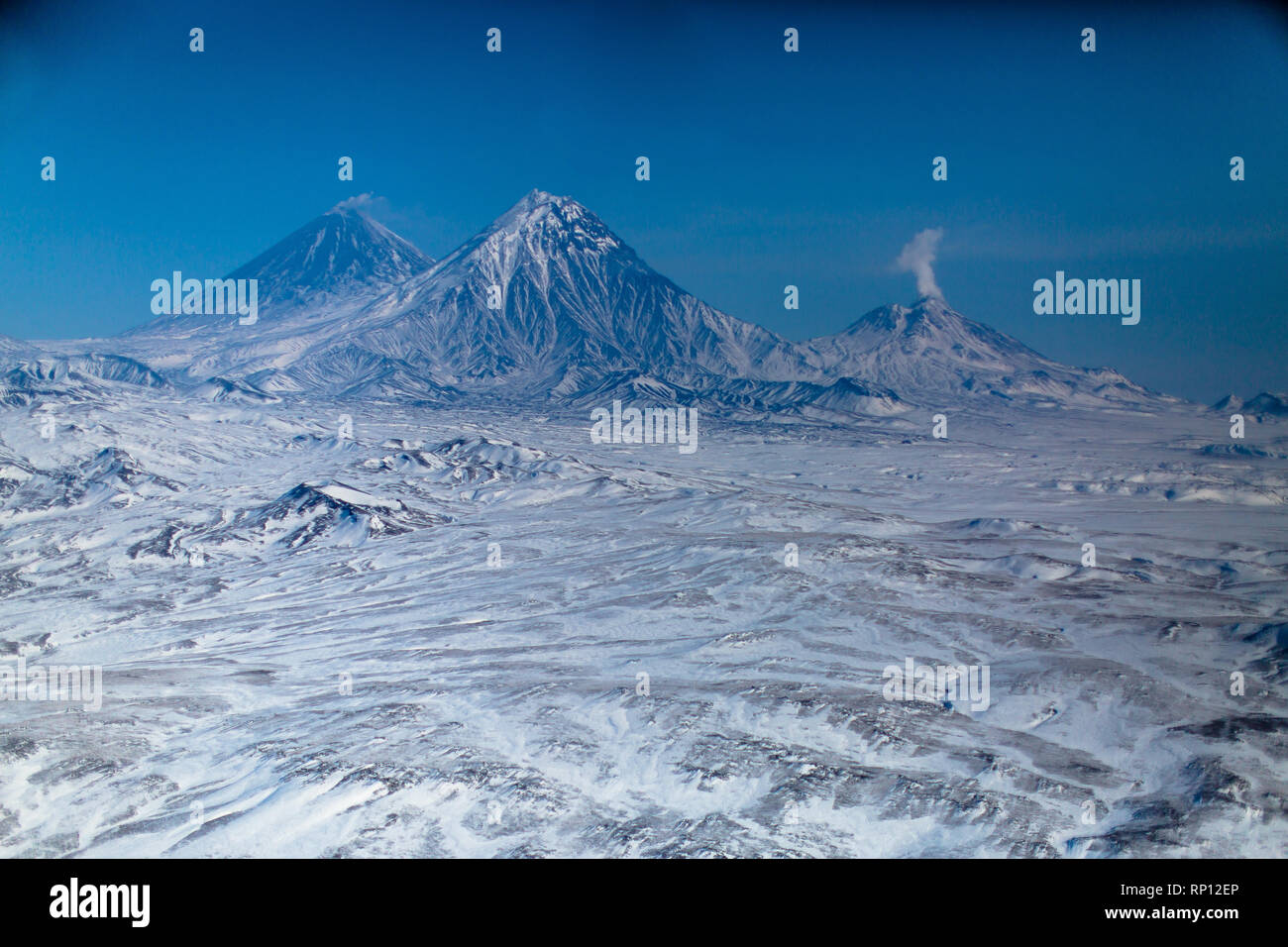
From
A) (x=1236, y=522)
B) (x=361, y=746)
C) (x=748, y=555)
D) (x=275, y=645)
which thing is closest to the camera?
(x=361, y=746)

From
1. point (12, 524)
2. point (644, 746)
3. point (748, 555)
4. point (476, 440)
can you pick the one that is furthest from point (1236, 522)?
point (12, 524)

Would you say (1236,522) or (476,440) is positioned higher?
(476,440)

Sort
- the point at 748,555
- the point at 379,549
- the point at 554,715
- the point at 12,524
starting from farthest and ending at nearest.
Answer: the point at 12,524 < the point at 379,549 < the point at 748,555 < the point at 554,715

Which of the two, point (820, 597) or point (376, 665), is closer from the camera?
point (376, 665)

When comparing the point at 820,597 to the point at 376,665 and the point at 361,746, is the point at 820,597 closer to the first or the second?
the point at 376,665
